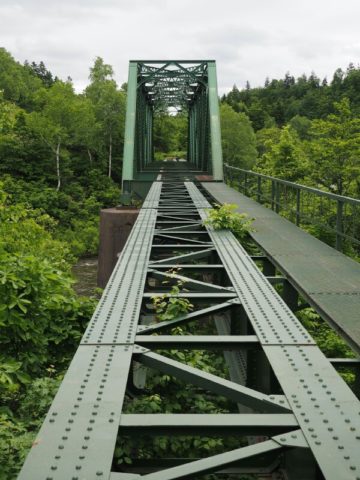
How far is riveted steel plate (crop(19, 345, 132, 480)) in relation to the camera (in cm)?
224

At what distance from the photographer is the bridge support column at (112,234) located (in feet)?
41.5

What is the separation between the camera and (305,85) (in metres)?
154

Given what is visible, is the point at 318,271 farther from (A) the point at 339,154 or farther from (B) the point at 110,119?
(B) the point at 110,119

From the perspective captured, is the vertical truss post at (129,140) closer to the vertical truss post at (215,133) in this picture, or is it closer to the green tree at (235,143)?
the vertical truss post at (215,133)

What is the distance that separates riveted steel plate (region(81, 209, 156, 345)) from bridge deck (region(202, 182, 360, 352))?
162 centimetres

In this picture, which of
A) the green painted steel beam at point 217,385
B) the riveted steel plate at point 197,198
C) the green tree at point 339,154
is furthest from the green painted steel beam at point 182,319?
Answer: the green tree at point 339,154

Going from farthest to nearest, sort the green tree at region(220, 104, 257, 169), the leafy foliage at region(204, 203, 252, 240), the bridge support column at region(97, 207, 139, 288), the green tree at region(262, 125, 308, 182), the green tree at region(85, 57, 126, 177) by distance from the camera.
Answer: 1. the green tree at region(220, 104, 257, 169)
2. the green tree at region(85, 57, 126, 177)
3. the green tree at region(262, 125, 308, 182)
4. the bridge support column at region(97, 207, 139, 288)
5. the leafy foliage at region(204, 203, 252, 240)

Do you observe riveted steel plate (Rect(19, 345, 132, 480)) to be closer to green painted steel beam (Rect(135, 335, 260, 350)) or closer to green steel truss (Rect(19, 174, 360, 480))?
green steel truss (Rect(19, 174, 360, 480))

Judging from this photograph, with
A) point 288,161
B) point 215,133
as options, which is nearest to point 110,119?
point 288,161

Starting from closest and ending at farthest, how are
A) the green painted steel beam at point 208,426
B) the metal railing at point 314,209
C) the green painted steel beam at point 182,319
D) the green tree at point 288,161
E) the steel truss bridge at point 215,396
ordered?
the steel truss bridge at point 215,396, the green painted steel beam at point 208,426, the green painted steel beam at point 182,319, the metal railing at point 314,209, the green tree at point 288,161

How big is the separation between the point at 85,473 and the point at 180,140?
261 feet

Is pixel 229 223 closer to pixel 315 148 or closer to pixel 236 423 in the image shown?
pixel 236 423

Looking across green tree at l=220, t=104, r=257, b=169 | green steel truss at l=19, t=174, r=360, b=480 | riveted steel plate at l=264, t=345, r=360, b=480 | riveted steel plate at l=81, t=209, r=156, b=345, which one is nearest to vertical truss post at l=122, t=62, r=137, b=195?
riveted steel plate at l=81, t=209, r=156, b=345

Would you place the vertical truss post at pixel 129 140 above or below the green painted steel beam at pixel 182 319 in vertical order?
above
